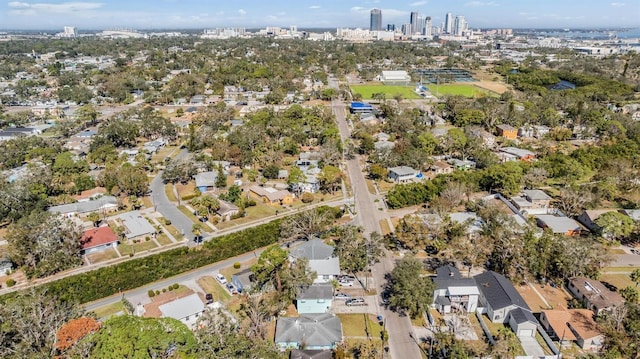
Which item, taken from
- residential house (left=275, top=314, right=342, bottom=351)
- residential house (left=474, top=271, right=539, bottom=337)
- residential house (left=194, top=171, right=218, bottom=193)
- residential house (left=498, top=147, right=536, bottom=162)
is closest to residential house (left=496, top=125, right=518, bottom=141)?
residential house (left=498, top=147, right=536, bottom=162)

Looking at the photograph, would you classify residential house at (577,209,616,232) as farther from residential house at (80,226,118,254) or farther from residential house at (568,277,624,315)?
residential house at (80,226,118,254)

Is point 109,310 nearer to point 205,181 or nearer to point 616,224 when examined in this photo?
point 205,181

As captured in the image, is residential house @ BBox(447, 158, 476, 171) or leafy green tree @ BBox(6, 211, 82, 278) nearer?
leafy green tree @ BBox(6, 211, 82, 278)

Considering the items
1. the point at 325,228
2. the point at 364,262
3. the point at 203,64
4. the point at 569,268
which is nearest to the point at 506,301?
the point at 569,268

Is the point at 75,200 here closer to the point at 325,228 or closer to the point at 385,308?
the point at 325,228

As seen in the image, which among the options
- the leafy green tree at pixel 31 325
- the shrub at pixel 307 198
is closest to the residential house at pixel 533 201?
the shrub at pixel 307 198

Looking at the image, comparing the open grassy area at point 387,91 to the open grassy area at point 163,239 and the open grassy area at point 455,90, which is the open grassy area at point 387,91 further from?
the open grassy area at point 163,239
